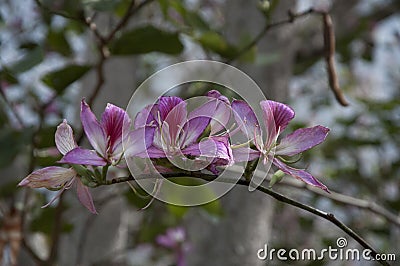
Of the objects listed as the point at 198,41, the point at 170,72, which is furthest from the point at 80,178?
the point at 198,41

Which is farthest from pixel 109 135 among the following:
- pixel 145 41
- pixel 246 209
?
pixel 246 209

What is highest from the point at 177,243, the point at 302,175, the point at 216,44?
the point at 216,44

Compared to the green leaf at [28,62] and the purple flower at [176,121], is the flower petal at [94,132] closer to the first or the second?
the purple flower at [176,121]

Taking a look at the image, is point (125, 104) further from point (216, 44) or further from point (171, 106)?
point (171, 106)

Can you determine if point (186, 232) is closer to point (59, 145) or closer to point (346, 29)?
point (59, 145)

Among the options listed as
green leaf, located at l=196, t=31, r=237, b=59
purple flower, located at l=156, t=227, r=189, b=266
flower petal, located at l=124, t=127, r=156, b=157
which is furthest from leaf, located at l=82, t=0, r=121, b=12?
purple flower, located at l=156, t=227, r=189, b=266

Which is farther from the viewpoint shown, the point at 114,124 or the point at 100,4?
the point at 100,4

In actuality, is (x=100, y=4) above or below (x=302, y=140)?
above

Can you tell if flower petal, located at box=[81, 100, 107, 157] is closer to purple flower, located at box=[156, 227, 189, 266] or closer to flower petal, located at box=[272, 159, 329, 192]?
flower petal, located at box=[272, 159, 329, 192]

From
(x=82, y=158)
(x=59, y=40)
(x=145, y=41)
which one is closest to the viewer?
(x=82, y=158)
